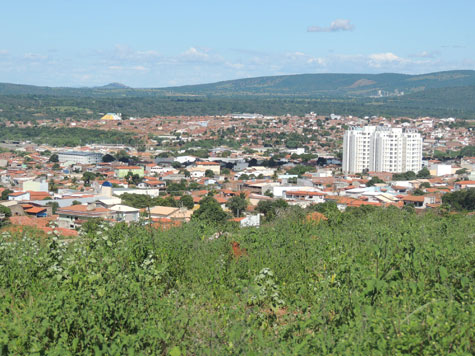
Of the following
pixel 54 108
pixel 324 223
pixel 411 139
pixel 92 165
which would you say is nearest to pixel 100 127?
pixel 54 108

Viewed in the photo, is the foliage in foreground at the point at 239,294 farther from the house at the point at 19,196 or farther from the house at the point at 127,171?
the house at the point at 127,171

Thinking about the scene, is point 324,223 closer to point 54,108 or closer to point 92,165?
point 92,165

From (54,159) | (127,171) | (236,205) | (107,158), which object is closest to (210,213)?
(236,205)

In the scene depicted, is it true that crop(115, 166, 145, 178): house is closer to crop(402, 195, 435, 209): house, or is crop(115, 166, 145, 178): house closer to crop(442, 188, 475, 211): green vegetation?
crop(402, 195, 435, 209): house

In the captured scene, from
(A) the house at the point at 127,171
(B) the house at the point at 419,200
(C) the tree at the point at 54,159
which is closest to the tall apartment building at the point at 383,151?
(A) the house at the point at 127,171

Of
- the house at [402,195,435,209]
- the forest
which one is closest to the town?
the house at [402,195,435,209]

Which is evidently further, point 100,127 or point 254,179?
point 100,127

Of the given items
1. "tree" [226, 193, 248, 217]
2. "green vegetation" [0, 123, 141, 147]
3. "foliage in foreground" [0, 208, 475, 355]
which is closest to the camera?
"foliage in foreground" [0, 208, 475, 355]
